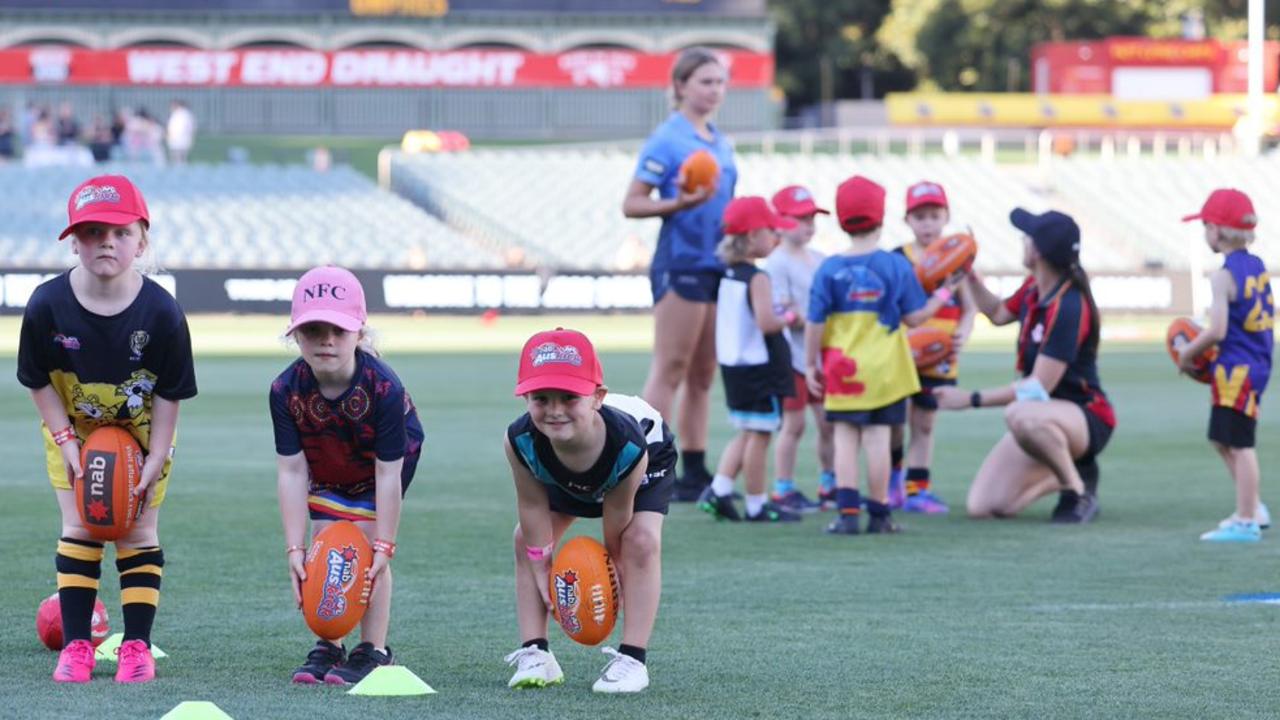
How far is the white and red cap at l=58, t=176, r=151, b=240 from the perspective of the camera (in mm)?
6109

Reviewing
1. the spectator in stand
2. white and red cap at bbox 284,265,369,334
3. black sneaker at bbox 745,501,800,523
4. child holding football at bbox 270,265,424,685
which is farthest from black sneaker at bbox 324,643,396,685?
the spectator in stand

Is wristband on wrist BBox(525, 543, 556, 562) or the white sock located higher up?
wristband on wrist BBox(525, 543, 556, 562)

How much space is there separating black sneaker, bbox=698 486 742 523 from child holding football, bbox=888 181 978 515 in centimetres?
108

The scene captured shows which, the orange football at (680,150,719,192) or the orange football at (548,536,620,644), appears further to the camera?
the orange football at (680,150,719,192)

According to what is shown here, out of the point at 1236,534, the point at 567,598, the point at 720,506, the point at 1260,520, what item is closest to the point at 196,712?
the point at 567,598

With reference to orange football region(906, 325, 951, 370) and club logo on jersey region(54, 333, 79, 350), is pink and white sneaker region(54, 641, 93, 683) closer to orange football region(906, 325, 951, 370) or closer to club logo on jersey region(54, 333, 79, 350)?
club logo on jersey region(54, 333, 79, 350)

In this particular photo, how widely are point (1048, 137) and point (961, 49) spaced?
68.4ft

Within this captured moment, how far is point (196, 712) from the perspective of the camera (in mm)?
5262

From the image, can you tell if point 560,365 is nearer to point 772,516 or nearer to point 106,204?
point 106,204

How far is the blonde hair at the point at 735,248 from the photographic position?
10664 millimetres

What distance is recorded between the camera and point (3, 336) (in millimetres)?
28906

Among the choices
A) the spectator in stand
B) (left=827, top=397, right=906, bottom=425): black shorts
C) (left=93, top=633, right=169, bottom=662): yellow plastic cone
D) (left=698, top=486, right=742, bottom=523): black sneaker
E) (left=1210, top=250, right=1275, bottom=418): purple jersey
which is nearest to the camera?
(left=93, top=633, right=169, bottom=662): yellow plastic cone

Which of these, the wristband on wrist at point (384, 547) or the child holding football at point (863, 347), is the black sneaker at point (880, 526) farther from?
the wristband on wrist at point (384, 547)

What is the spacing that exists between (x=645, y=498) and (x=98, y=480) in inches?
66.6
